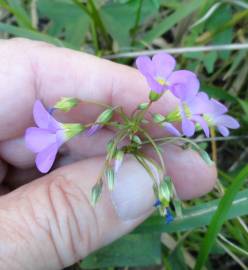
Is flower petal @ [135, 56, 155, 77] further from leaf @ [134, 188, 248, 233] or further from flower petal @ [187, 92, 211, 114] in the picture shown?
leaf @ [134, 188, 248, 233]

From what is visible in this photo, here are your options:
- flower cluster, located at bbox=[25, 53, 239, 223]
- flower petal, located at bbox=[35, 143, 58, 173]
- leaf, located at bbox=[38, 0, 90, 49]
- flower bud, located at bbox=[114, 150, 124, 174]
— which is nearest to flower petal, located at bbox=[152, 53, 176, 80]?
flower cluster, located at bbox=[25, 53, 239, 223]

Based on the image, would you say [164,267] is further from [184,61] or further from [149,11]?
[149,11]

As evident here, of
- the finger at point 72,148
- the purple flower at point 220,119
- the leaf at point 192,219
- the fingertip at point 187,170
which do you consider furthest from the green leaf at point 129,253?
the purple flower at point 220,119

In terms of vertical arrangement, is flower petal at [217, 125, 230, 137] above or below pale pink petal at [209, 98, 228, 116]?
below

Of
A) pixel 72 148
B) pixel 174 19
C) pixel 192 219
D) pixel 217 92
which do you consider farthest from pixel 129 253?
pixel 174 19

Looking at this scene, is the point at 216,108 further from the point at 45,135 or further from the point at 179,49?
the point at 179,49

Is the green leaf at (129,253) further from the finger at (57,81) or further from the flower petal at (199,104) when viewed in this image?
the flower petal at (199,104)

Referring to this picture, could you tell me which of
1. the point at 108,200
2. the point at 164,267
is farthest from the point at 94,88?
the point at 164,267
